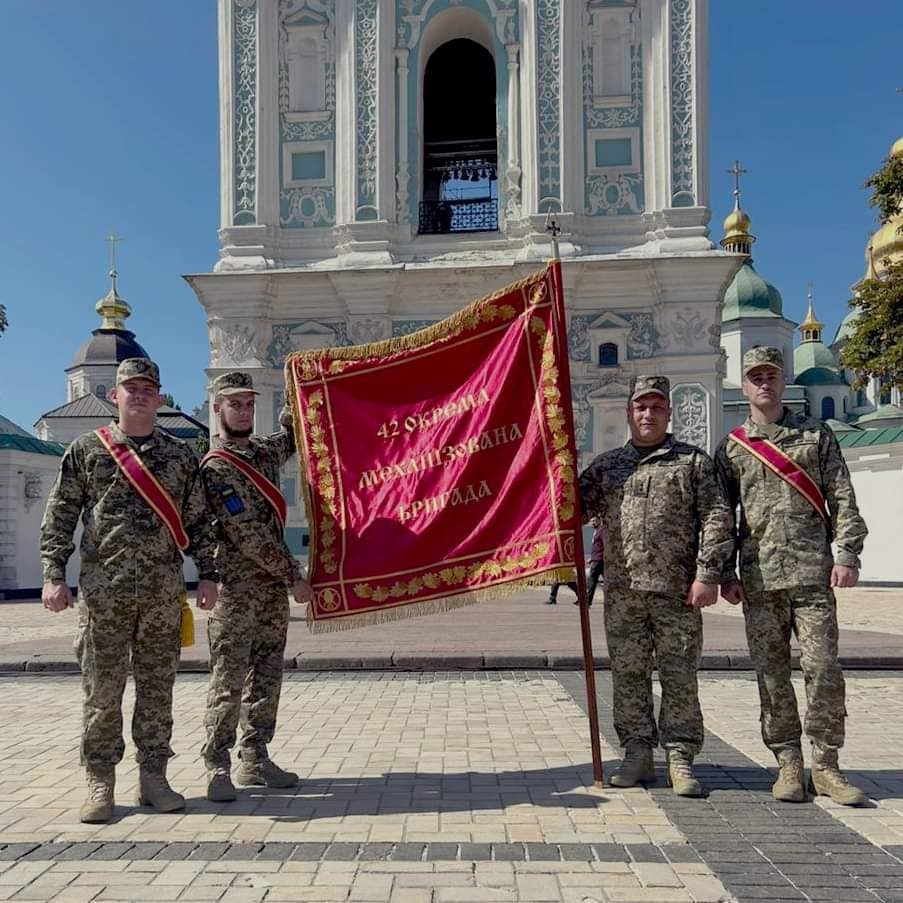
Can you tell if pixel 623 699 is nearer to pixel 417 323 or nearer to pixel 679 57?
pixel 417 323

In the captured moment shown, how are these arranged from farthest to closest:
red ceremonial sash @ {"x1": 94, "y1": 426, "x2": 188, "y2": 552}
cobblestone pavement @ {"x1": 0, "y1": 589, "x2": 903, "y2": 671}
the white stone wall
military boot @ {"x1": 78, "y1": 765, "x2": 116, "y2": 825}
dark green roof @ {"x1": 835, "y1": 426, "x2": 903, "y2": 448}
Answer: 1. dark green roof @ {"x1": 835, "y1": 426, "x2": 903, "y2": 448}
2. the white stone wall
3. cobblestone pavement @ {"x1": 0, "y1": 589, "x2": 903, "y2": 671}
4. red ceremonial sash @ {"x1": 94, "y1": 426, "x2": 188, "y2": 552}
5. military boot @ {"x1": 78, "y1": 765, "x2": 116, "y2": 825}

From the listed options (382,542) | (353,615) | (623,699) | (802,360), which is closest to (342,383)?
(382,542)

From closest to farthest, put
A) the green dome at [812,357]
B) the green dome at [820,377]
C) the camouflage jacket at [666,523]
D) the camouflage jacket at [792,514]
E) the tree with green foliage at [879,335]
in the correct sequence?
the camouflage jacket at [792,514], the camouflage jacket at [666,523], the tree with green foliage at [879,335], the green dome at [820,377], the green dome at [812,357]

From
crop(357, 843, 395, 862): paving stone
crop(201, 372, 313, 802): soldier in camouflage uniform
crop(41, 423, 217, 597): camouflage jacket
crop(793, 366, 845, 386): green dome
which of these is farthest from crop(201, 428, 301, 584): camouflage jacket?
crop(793, 366, 845, 386): green dome

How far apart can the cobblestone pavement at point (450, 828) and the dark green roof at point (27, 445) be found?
628 inches

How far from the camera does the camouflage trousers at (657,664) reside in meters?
4.79

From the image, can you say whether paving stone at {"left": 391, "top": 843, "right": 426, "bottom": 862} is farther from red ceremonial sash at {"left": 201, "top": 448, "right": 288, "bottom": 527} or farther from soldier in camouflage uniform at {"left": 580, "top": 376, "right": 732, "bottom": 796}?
red ceremonial sash at {"left": 201, "top": 448, "right": 288, "bottom": 527}

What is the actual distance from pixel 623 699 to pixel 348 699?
3127 millimetres

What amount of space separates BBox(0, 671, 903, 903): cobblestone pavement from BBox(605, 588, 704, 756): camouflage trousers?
0.30 meters

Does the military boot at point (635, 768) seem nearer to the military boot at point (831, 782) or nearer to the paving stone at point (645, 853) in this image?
the military boot at point (831, 782)

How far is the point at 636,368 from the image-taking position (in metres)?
20.9

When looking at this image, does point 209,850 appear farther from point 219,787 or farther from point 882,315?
point 882,315

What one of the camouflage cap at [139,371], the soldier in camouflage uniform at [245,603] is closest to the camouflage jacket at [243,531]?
the soldier in camouflage uniform at [245,603]

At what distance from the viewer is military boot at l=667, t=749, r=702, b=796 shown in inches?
181
